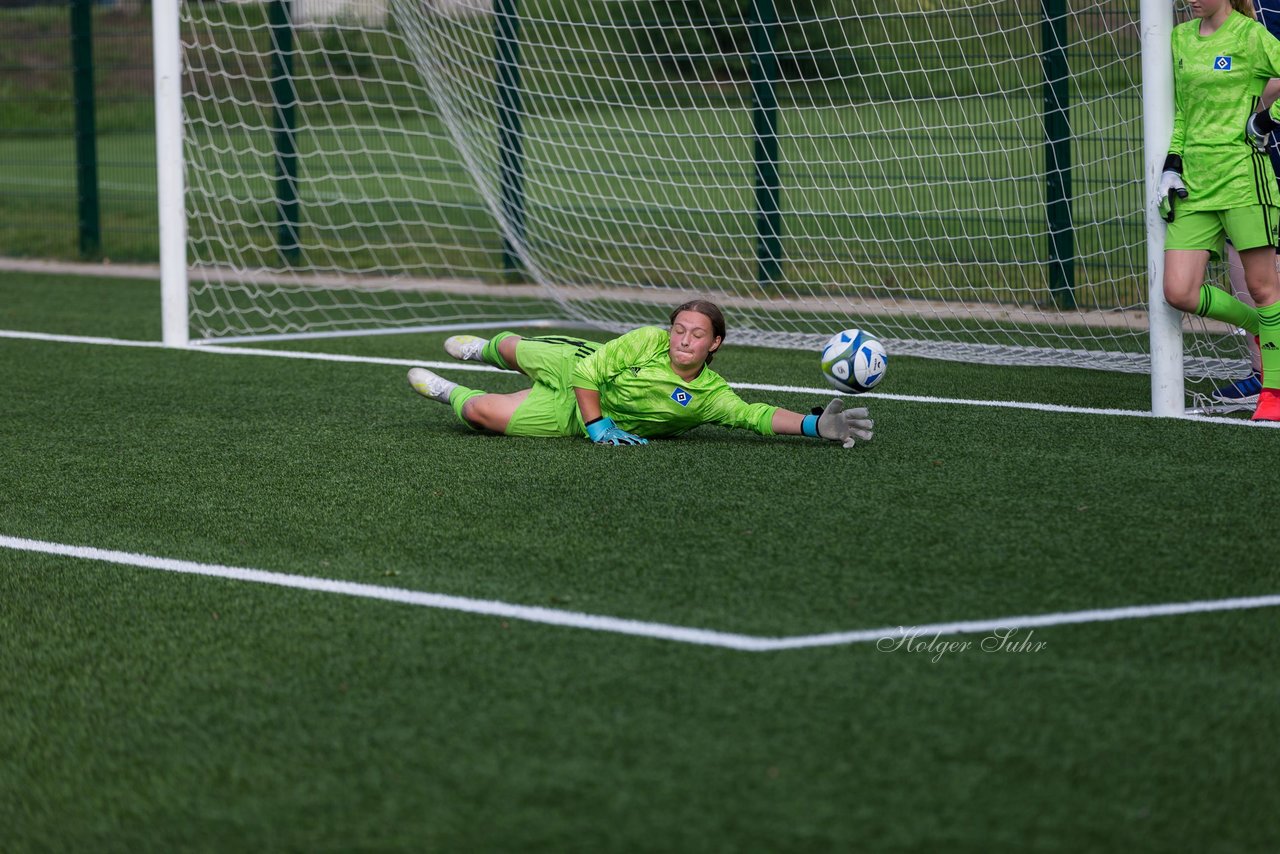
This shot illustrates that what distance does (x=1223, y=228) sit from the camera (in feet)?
19.4

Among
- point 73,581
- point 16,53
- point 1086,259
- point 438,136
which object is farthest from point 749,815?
point 16,53

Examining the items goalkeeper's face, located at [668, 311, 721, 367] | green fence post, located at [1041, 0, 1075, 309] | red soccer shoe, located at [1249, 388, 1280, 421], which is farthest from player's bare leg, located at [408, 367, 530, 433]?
green fence post, located at [1041, 0, 1075, 309]

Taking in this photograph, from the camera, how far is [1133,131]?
27.9 feet

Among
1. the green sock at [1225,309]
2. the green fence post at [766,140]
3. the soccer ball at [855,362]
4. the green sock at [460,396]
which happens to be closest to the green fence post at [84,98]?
the green fence post at [766,140]

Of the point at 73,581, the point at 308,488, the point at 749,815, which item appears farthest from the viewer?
the point at 308,488

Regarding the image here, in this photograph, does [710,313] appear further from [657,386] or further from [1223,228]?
[1223,228]

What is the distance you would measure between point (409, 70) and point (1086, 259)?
233 inches

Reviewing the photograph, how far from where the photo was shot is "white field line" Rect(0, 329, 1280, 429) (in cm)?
618

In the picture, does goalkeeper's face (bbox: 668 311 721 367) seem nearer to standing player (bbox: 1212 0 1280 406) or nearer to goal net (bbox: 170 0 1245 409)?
standing player (bbox: 1212 0 1280 406)

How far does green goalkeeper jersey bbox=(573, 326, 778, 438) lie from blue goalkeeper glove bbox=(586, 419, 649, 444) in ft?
0.29

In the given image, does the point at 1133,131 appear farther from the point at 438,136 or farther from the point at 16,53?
the point at 16,53

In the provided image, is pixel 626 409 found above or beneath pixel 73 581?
above

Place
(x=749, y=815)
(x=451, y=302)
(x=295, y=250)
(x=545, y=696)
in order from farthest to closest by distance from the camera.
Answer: (x=295, y=250), (x=451, y=302), (x=545, y=696), (x=749, y=815)

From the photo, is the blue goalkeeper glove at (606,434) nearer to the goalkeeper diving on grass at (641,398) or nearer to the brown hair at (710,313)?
the goalkeeper diving on grass at (641,398)
